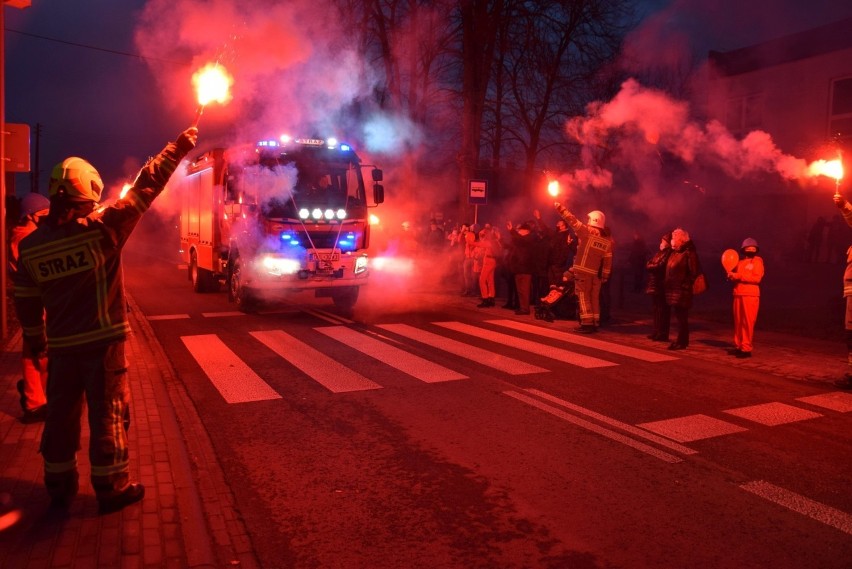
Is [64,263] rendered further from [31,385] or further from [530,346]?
[530,346]

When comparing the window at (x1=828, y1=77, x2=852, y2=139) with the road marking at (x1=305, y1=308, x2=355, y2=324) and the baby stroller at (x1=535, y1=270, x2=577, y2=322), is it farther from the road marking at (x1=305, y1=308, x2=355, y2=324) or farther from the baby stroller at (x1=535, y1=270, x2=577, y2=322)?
the road marking at (x1=305, y1=308, x2=355, y2=324)

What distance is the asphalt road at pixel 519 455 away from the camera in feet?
13.2

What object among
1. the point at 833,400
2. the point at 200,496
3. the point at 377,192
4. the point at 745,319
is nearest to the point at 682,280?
the point at 745,319

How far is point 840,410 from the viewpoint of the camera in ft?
22.9

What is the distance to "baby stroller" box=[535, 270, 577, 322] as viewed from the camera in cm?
1297

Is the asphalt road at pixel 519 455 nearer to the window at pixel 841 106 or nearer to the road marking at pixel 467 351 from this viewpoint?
the road marking at pixel 467 351

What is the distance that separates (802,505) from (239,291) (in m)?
11.1

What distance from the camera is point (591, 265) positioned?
1177cm

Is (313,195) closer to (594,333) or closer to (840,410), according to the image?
(594,333)

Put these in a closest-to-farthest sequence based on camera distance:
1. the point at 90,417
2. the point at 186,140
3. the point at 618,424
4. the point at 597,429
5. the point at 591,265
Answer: the point at 90,417 < the point at 186,140 < the point at 597,429 < the point at 618,424 < the point at 591,265

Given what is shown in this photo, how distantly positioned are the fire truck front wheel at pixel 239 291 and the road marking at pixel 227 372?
256 centimetres

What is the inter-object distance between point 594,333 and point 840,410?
5010mm

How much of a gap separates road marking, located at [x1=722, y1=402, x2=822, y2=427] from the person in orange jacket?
2629 millimetres

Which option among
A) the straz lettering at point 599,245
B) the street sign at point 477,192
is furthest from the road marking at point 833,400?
the street sign at point 477,192
